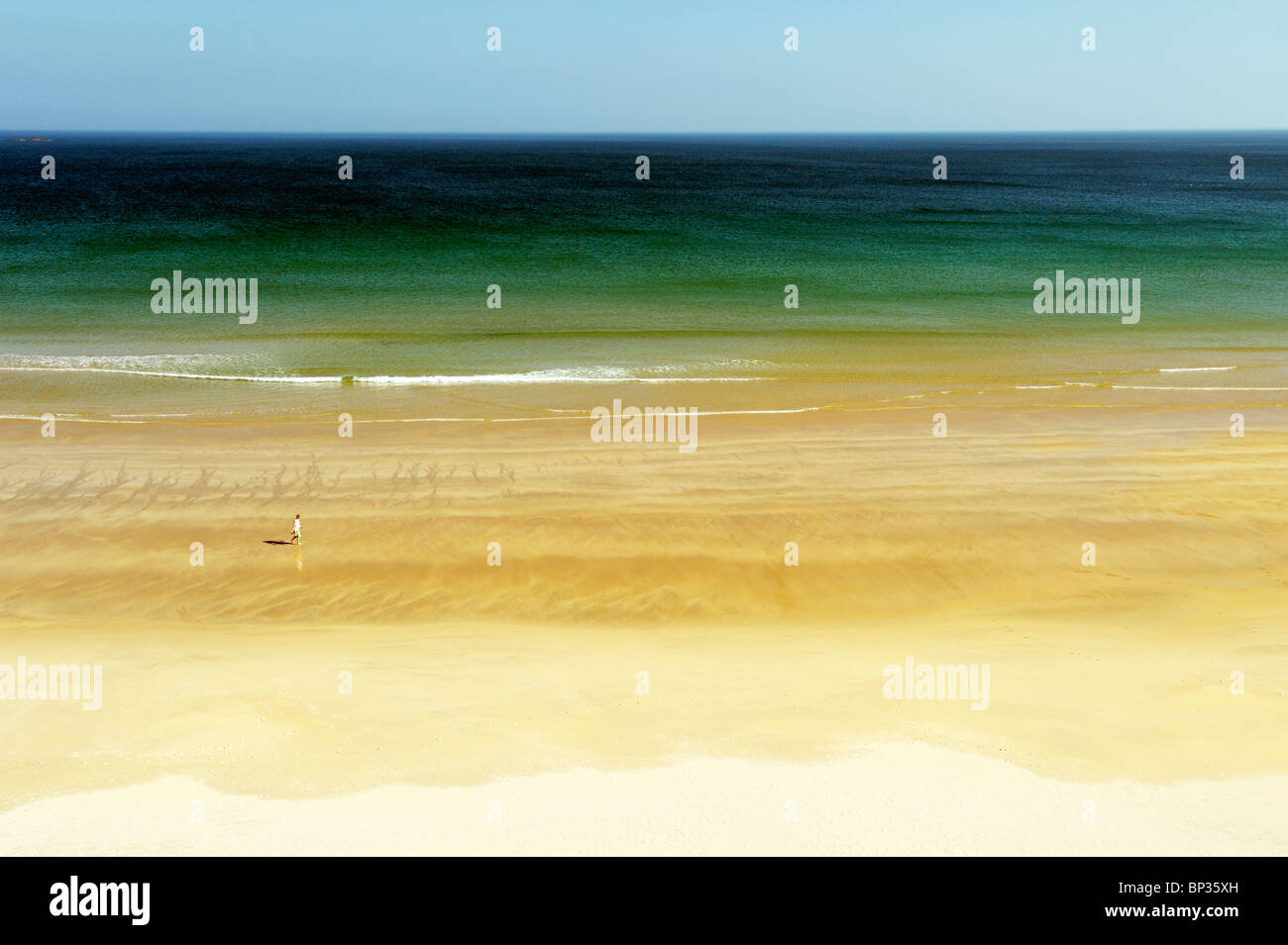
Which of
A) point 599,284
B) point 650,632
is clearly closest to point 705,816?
point 650,632

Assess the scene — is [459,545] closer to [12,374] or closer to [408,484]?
[408,484]

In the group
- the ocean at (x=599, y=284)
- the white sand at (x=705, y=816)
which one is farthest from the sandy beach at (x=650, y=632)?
the ocean at (x=599, y=284)

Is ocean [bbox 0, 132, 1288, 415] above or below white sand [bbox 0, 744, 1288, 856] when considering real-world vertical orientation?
above

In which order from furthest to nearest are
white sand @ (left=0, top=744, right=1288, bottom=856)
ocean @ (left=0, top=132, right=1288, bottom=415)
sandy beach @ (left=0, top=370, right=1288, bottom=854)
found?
ocean @ (left=0, top=132, right=1288, bottom=415) → sandy beach @ (left=0, top=370, right=1288, bottom=854) → white sand @ (left=0, top=744, right=1288, bottom=856)

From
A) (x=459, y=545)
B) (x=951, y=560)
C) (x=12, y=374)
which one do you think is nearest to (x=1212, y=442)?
(x=951, y=560)

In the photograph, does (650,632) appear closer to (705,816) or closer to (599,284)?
(705,816)

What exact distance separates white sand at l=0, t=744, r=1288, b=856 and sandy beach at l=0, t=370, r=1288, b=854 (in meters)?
0.04

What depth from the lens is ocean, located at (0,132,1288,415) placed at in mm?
26156

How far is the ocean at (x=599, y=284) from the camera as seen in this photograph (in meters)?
26.2

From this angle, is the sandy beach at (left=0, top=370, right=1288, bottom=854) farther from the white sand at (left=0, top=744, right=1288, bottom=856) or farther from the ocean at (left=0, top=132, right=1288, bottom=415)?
the ocean at (left=0, top=132, right=1288, bottom=415)

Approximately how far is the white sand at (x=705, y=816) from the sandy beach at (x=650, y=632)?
4 cm

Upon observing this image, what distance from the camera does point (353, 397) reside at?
74.9 ft

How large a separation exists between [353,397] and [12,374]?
9198 mm

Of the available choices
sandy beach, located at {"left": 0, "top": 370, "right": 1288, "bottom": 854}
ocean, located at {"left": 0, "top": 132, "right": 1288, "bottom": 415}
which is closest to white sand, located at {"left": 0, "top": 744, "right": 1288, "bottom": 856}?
sandy beach, located at {"left": 0, "top": 370, "right": 1288, "bottom": 854}
